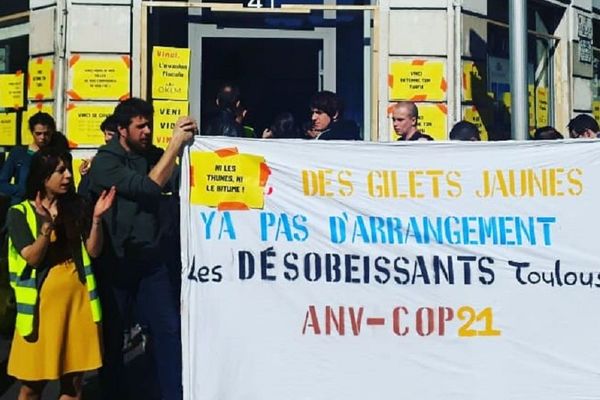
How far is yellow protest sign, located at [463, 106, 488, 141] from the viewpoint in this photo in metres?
10.4

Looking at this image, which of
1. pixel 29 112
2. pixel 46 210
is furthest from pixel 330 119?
pixel 29 112

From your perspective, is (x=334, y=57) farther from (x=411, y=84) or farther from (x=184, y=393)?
(x=184, y=393)

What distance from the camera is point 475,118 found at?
10.5 meters

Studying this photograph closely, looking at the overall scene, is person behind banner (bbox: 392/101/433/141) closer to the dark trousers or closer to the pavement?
the dark trousers

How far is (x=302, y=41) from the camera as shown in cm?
1074

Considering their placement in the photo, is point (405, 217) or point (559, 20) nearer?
point (405, 217)

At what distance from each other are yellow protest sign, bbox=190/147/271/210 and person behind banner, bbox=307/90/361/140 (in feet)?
7.01

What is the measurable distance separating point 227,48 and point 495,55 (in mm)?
2914

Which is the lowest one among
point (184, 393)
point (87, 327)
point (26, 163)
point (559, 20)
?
point (184, 393)

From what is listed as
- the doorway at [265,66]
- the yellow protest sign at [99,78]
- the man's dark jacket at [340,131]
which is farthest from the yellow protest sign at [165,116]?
the man's dark jacket at [340,131]

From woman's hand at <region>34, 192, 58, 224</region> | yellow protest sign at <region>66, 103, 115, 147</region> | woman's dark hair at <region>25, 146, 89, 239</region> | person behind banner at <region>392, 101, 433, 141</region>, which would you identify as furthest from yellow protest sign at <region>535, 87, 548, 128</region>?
woman's hand at <region>34, 192, 58, 224</region>

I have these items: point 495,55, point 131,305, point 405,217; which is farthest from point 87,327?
point 495,55

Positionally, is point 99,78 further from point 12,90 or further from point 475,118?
point 475,118

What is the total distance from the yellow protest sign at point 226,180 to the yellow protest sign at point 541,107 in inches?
267
